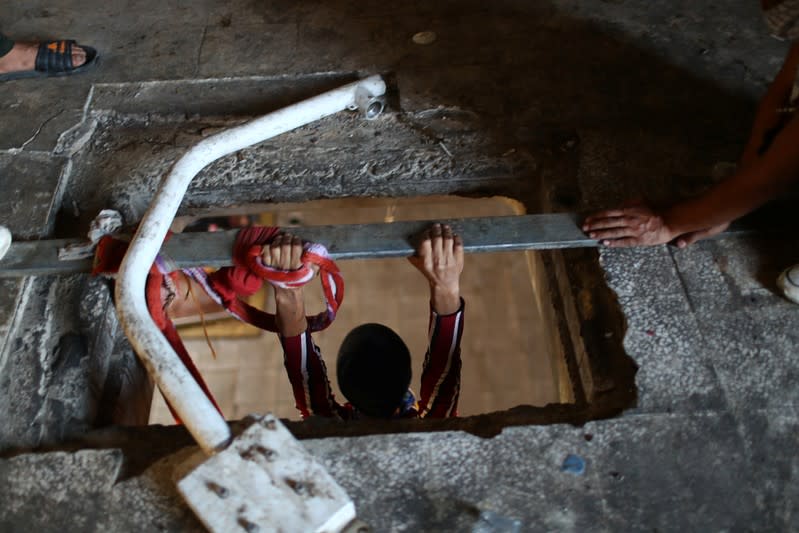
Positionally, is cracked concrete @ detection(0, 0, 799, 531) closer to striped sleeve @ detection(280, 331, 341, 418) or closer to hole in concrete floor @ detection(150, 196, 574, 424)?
striped sleeve @ detection(280, 331, 341, 418)

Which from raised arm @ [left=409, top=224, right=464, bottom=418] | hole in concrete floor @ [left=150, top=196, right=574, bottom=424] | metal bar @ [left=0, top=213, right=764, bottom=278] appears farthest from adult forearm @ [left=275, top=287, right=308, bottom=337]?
hole in concrete floor @ [left=150, top=196, right=574, bottom=424]

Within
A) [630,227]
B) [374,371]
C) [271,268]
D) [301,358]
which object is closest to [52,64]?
[271,268]

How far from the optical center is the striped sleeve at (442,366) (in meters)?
2.21

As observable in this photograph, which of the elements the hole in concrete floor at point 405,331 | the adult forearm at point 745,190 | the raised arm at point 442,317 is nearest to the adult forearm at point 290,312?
the raised arm at point 442,317

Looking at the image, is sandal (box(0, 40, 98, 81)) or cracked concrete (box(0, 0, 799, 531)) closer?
cracked concrete (box(0, 0, 799, 531))

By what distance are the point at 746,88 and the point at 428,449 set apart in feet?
6.32

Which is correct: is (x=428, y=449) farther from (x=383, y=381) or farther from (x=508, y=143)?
(x=508, y=143)

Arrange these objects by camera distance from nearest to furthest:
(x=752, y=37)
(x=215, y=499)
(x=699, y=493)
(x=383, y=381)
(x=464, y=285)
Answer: (x=215, y=499)
(x=699, y=493)
(x=383, y=381)
(x=752, y=37)
(x=464, y=285)

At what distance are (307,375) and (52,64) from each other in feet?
5.89

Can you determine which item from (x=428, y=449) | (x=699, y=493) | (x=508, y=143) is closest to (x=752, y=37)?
(x=508, y=143)

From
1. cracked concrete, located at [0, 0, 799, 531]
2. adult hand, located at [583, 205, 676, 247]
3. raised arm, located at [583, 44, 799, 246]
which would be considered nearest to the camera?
cracked concrete, located at [0, 0, 799, 531]

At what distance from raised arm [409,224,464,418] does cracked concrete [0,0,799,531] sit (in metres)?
0.48

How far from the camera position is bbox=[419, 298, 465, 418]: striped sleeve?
7.23 ft

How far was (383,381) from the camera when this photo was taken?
7.11 feet
